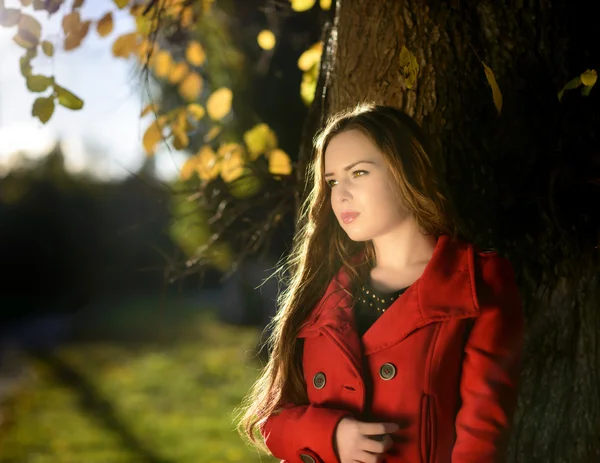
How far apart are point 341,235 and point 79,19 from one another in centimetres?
190

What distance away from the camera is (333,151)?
2.08 m

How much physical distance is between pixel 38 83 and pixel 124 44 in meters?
0.88

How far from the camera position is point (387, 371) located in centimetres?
195

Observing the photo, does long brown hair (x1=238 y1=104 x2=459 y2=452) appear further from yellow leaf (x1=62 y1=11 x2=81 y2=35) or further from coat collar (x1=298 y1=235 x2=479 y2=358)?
yellow leaf (x1=62 y1=11 x2=81 y2=35)

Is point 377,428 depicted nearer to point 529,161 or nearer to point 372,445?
point 372,445

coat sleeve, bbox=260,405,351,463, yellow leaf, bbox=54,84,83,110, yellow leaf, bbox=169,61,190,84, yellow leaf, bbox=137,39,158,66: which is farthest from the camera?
yellow leaf, bbox=169,61,190,84

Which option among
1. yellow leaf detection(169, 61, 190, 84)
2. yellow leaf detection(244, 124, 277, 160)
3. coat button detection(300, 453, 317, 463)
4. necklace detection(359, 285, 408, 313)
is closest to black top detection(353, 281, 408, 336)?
necklace detection(359, 285, 408, 313)

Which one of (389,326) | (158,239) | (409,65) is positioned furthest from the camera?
(158,239)

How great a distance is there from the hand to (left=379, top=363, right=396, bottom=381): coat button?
0.42ft

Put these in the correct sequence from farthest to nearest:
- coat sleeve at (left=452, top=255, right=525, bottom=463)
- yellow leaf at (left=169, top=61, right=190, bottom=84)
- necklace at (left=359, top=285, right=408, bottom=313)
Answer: yellow leaf at (left=169, top=61, right=190, bottom=84) → necklace at (left=359, top=285, right=408, bottom=313) → coat sleeve at (left=452, top=255, right=525, bottom=463)

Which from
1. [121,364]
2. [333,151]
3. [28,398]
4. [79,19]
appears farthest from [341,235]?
[121,364]

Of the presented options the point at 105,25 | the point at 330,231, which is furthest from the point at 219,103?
the point at 330,231

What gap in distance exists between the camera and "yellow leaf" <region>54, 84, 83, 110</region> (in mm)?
2984

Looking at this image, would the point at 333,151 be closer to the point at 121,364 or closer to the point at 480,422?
the point at 480,422
